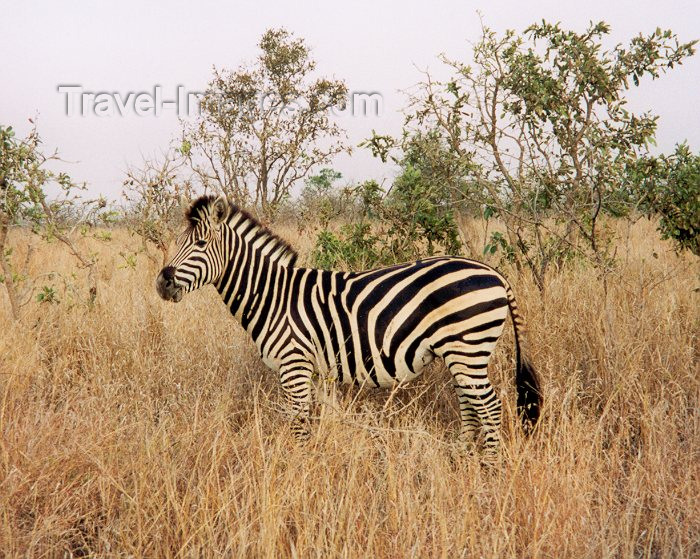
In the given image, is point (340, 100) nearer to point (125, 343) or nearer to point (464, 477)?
point (125, 343)

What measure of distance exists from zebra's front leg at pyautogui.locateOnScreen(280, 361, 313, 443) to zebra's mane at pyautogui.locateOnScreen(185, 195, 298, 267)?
72cm

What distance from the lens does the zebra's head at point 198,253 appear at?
3613 mm

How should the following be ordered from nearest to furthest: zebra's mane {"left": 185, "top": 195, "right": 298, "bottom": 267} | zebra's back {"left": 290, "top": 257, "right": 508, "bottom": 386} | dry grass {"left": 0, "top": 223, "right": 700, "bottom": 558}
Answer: dry grass {"left": 0, "top": 223, "right": 700, "bottom": 558} → zebra's back {"left": 290, "top": 257, "right": 508, "bottom": 386} → zebra's mane {"left": 185, "top": 195, "right": 298, "bottom": 267}

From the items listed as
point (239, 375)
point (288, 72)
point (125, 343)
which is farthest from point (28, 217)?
point (288, 72)

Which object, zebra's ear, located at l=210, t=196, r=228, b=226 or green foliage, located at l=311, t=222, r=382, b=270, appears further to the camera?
green foliage, located at l=311, t=222, r=382, b=270

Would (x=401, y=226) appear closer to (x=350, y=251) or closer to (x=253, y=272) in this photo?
(x=350, y=251)

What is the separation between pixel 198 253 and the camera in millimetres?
3660

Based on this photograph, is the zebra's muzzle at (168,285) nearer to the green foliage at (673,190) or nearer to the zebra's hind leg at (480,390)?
the zebra's hind leg at (480,390)

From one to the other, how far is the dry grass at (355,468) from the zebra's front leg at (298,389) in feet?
0.46

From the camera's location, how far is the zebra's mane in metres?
3.75

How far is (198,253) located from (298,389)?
1.05m

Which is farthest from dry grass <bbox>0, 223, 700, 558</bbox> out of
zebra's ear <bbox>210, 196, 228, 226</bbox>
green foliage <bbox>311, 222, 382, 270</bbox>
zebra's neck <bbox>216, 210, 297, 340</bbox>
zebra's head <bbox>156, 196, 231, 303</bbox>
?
green foliage <bbox>311, 222, 382, 270</bbox>

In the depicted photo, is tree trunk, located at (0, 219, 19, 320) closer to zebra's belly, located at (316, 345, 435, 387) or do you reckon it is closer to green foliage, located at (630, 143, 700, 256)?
zebra's belly, located at (316, 345, 435, 387)

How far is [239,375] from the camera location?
4.23 meters
